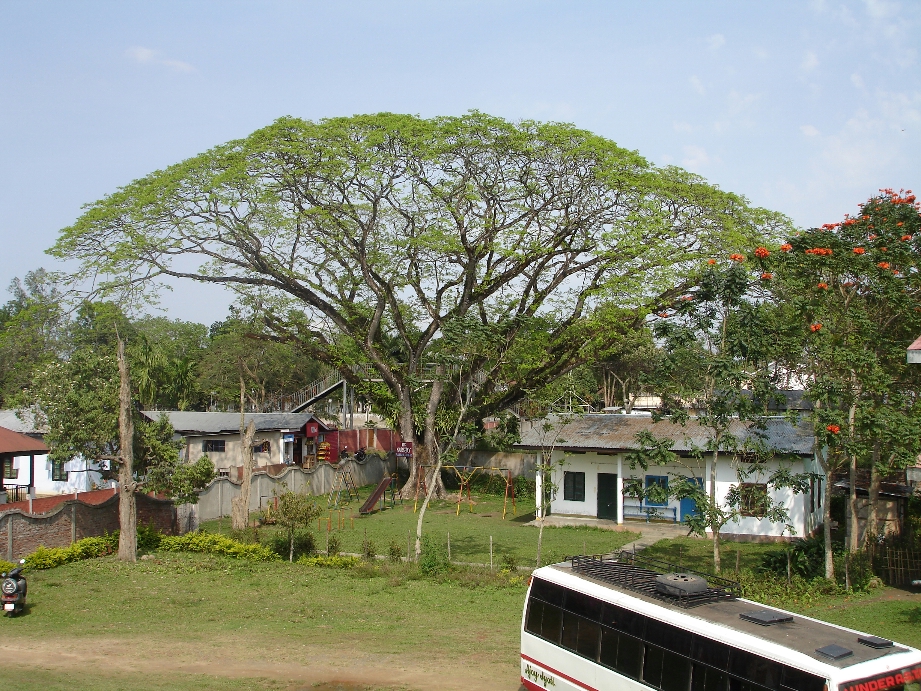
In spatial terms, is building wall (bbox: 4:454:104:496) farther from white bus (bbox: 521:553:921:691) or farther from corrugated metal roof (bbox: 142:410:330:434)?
white bus (bbox: 521:553:921:691)

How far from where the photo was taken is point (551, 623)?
38.1 feet

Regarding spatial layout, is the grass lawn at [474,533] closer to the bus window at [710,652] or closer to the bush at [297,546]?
the bush at [297,546]

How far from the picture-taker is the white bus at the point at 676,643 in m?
8.20

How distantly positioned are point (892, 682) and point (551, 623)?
4671mm

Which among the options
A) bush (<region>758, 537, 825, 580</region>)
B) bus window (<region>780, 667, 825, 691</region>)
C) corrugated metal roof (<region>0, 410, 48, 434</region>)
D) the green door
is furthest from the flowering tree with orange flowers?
corrugated metal roof (<region>0, 410, 48, 434</region>)

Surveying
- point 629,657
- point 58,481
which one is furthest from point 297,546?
point 58,481

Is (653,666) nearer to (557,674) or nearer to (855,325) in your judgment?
(557,674)

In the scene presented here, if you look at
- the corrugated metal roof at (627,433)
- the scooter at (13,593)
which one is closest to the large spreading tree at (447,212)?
the corrugated metal roof at (627,433)

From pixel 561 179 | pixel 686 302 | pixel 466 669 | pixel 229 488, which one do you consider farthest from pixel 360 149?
pixel 466 669

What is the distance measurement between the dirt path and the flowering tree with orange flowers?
9.75m

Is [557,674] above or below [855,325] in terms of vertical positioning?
below

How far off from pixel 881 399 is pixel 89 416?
21.1m

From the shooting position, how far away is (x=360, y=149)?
34969 mm

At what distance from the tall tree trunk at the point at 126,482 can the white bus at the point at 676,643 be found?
1456 centimetres
